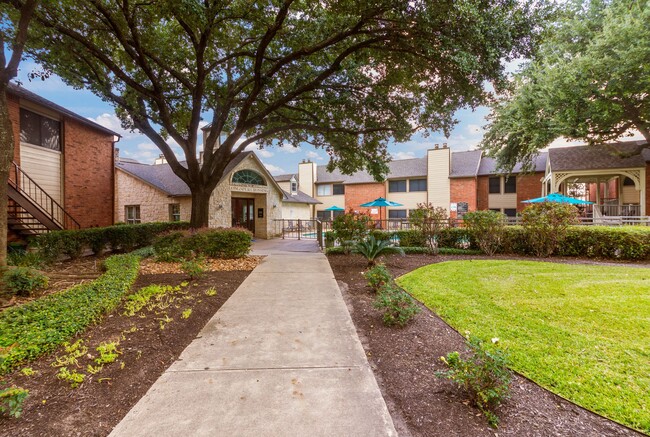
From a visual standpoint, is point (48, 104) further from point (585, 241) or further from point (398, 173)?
point (398, 173)

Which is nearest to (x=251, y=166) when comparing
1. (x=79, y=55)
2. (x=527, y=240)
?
(x=79, y=55)

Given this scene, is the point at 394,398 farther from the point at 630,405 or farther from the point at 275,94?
the point at 275,94

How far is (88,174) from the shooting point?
1328 cm

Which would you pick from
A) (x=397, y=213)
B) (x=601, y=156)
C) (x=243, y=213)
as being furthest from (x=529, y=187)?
(x=243, y=213)

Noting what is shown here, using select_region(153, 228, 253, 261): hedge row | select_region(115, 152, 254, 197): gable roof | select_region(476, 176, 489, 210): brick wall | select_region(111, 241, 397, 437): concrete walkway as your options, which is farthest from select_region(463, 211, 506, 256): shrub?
select_region(476, 176, 489, 210): brick wall

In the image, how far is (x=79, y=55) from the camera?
9672 mm

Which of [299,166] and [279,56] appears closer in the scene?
[279,56]

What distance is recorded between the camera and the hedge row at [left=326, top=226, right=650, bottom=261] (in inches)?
350

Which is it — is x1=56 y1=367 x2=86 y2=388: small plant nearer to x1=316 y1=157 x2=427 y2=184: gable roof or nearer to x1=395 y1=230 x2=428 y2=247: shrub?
x1=395 y1=230 x2=428 y2=247: shrub

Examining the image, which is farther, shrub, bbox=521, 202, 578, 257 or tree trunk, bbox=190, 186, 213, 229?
tree trunk, bbox=190, 186, 213, 229

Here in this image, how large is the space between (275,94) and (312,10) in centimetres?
430

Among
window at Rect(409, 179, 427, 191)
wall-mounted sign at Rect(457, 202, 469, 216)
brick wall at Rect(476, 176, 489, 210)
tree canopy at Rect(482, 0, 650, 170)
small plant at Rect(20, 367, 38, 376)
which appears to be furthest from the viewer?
window at Rect(409, 179, 427, 191)

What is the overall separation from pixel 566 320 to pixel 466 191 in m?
24.1

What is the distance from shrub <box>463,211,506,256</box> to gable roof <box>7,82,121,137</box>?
15792 millimetres
